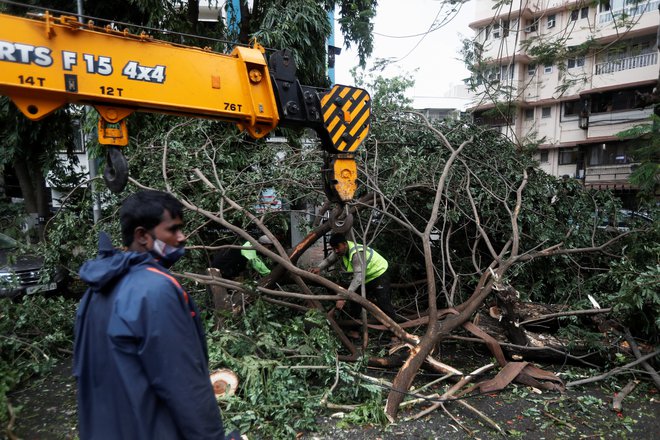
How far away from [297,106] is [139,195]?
6.12 feet

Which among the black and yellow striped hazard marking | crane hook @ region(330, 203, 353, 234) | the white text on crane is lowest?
crane hook @ region(330, 203, 353, 234)

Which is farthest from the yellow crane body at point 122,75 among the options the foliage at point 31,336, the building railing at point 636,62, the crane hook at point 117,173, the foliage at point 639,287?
the building railing at point 636,62

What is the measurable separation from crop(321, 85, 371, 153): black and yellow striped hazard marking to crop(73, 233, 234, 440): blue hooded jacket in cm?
224

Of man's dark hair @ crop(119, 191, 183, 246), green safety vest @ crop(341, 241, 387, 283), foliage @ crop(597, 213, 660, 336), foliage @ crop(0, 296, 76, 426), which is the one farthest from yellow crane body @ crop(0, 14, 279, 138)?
foliage @ crop(597, 213, 660, 336)

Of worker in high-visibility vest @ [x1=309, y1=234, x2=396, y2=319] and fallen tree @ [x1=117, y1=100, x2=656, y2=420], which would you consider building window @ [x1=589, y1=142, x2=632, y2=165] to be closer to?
fallen tree @ [x1=117, y1=100, x2=656, y2=420]

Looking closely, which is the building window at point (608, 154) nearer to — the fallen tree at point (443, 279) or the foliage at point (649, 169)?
the foliage at point (649, 169)

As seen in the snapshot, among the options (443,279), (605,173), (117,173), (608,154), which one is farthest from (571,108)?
(117,173)

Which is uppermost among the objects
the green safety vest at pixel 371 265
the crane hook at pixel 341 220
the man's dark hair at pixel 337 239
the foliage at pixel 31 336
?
the crane hook at pixel 341 220

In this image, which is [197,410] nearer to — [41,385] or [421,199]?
[41,385]

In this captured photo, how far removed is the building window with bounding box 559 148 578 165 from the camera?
21375mm

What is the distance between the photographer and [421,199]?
5.95 metres

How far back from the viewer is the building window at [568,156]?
21.4 meters

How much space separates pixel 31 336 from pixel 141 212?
3.87 meters

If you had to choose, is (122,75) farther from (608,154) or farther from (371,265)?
(608,154)
